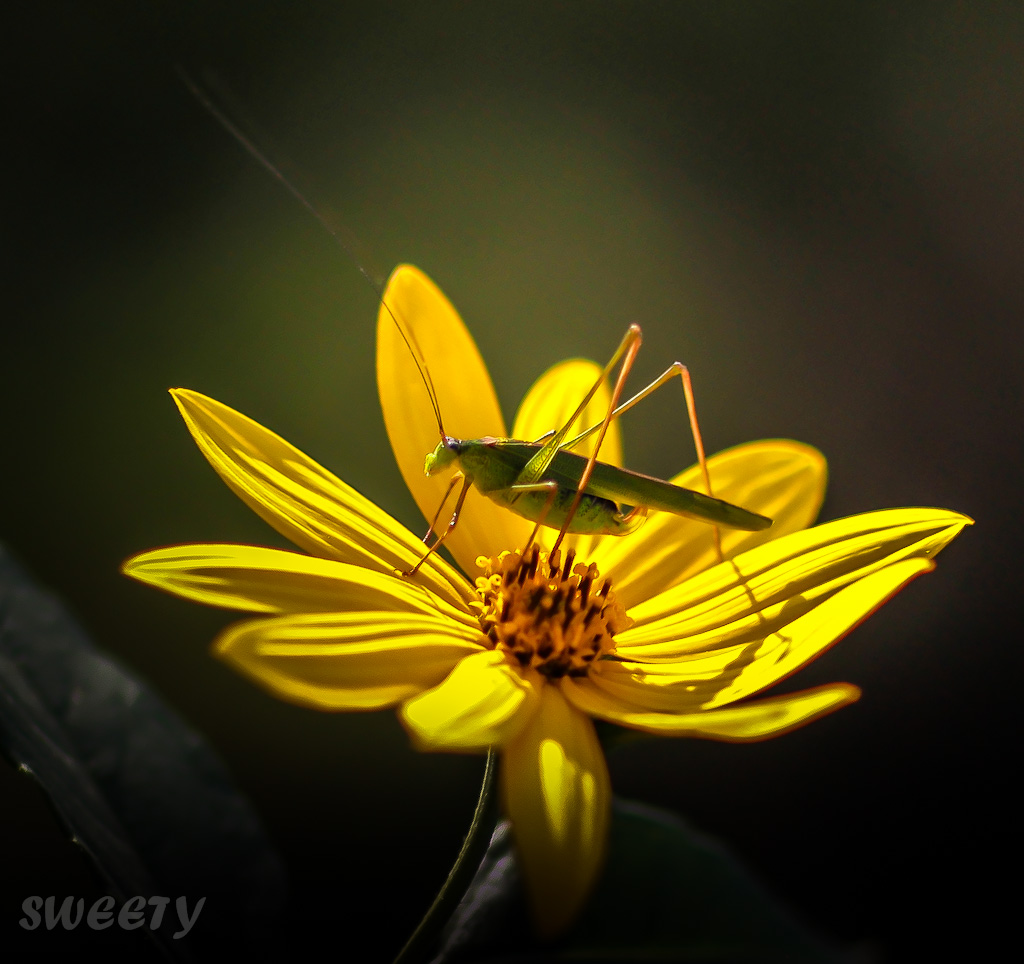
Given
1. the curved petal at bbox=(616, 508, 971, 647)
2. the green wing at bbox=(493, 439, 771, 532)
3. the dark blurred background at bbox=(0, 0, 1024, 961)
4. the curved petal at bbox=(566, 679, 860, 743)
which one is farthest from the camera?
the dark blurred background at bbox=(0, 0, 1024, 961)

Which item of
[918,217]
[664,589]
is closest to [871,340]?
[918,217]

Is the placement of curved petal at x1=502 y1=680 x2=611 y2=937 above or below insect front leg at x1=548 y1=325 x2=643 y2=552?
below

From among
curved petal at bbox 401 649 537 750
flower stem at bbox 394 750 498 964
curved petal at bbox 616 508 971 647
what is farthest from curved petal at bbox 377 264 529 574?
flower stem at bbox 394 750 498 964

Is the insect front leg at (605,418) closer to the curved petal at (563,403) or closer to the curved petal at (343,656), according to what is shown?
the curved petal at (563,403)

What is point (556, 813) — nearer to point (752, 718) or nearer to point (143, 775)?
point (752, 718)

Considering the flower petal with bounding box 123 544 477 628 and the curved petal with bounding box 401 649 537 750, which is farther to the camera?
the flower petal with bounding box 123 544 477 628

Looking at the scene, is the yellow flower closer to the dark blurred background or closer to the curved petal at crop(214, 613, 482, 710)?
the curved petal at crop(214, 613, 482, 710)

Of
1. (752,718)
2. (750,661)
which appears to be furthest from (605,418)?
(752,718)
